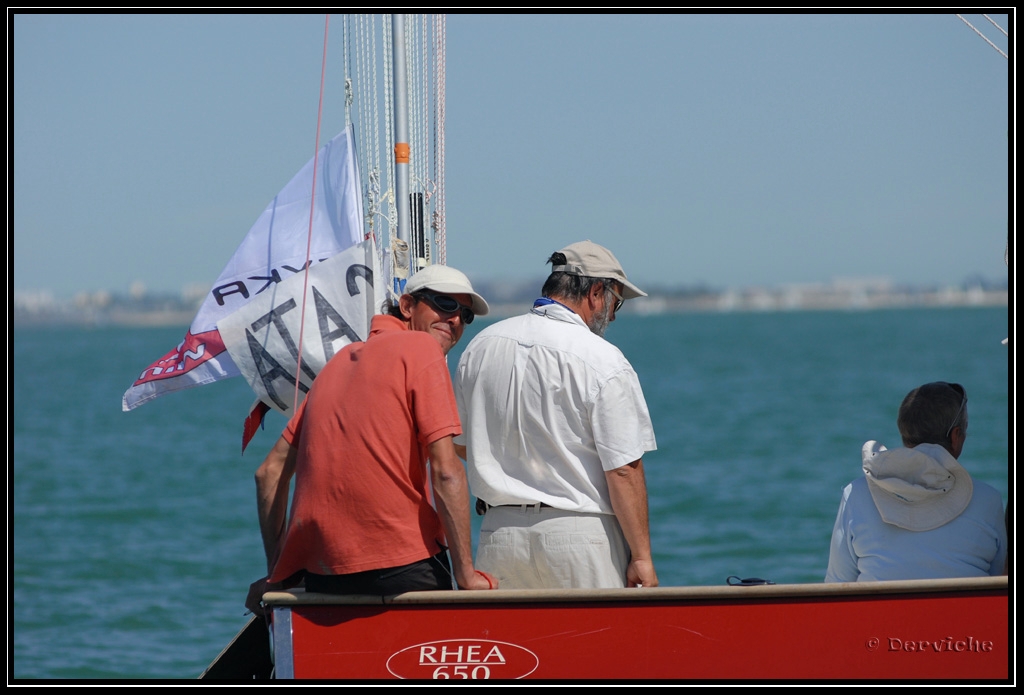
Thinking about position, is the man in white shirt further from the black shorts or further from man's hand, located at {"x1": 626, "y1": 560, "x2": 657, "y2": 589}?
the black shorts

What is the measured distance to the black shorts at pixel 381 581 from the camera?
3316mm

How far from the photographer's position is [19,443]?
30.2 meters

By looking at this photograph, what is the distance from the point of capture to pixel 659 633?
10.9 ft

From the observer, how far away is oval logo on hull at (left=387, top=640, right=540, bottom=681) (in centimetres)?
336

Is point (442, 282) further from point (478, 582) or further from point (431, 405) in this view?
point (478, 582)

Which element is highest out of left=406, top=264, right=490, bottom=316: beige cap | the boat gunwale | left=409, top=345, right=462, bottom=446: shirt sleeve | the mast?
the mast

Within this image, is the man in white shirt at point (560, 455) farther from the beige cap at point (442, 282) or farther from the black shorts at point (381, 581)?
the black shorts at point (381, 581)

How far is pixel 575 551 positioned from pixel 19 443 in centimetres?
2988

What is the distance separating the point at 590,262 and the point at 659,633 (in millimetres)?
1206

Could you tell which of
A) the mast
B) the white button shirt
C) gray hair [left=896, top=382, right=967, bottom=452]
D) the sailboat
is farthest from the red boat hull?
the mast

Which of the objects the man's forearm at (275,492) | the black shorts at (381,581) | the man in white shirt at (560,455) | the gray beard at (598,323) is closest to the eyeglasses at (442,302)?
the man in white shirt at (560,455)

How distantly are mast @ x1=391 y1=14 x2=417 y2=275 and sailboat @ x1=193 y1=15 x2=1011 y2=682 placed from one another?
1.89 m
